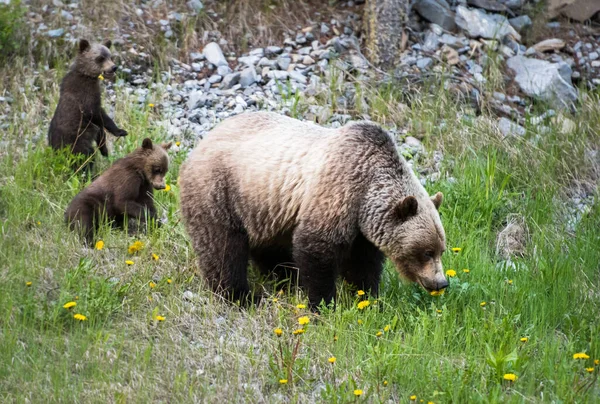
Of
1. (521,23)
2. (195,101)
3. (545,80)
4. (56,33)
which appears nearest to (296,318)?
(195,101)

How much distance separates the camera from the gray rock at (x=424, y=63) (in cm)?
965

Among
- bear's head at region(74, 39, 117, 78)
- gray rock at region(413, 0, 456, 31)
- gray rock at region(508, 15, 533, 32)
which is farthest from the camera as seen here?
gray rock at region(508, 15, 533, 32)

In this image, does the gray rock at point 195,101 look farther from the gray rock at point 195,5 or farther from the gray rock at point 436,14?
the gray rock at point 436,14

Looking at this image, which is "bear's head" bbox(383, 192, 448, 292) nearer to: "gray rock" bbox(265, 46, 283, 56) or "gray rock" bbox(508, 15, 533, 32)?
"gray rock" bbox(265, 46, 283, 56)

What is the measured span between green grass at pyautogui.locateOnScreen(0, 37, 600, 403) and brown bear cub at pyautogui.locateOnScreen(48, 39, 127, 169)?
0.88 ft

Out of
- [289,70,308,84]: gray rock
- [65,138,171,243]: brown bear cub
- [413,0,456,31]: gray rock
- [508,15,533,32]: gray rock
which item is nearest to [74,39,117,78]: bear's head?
[65,138,171,243]: brown bear cub

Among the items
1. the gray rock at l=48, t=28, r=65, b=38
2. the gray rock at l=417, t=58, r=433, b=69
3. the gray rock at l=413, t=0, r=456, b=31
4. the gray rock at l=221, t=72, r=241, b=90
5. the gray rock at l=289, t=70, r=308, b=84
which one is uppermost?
the gray rock at l=413, t=0, r=456, b=31

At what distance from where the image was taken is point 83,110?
7.69 m

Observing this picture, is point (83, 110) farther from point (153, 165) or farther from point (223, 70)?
point (223, 70)

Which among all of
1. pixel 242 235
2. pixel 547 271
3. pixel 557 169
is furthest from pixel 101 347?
pixel 557 169

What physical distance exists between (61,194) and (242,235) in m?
2.12

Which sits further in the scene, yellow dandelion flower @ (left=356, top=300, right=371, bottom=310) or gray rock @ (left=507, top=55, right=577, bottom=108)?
gray rock @ (left=507, top=55, right=577, bottom=108)

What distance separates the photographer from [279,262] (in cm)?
632

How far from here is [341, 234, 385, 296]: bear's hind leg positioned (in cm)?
578
